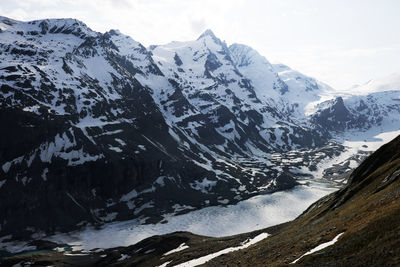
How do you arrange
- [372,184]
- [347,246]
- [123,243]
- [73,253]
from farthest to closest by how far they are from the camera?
[123,243]
[73,253]
[372,184]
[347,246]

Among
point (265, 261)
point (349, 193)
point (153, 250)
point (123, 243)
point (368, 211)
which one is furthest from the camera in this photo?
point (123, 243)

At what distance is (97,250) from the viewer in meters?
179

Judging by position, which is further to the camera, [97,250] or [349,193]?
[97,250]

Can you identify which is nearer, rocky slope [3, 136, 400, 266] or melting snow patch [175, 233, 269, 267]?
rocky slope [3, 136, 400, 266]

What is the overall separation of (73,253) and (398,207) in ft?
541

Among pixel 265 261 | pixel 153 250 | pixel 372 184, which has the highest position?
pixel 372 184

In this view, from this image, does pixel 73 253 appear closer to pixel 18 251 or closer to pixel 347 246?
pixel 18 251

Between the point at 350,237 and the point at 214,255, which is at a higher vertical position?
the point at 350,237

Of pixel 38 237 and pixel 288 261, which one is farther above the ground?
pixel 288 261

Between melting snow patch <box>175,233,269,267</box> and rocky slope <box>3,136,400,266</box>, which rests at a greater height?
rocky slope <box>3,136,400,266</box>

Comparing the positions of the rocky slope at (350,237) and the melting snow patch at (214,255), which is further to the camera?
the melting snow patch at (214,255)

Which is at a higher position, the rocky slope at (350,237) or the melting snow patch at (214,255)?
the rocky slope at (350,237)

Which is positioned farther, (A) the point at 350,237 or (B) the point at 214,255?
(B) the point at 214,255

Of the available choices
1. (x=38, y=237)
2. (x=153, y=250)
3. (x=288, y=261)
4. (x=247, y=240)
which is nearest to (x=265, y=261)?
(x=288, y=261)
